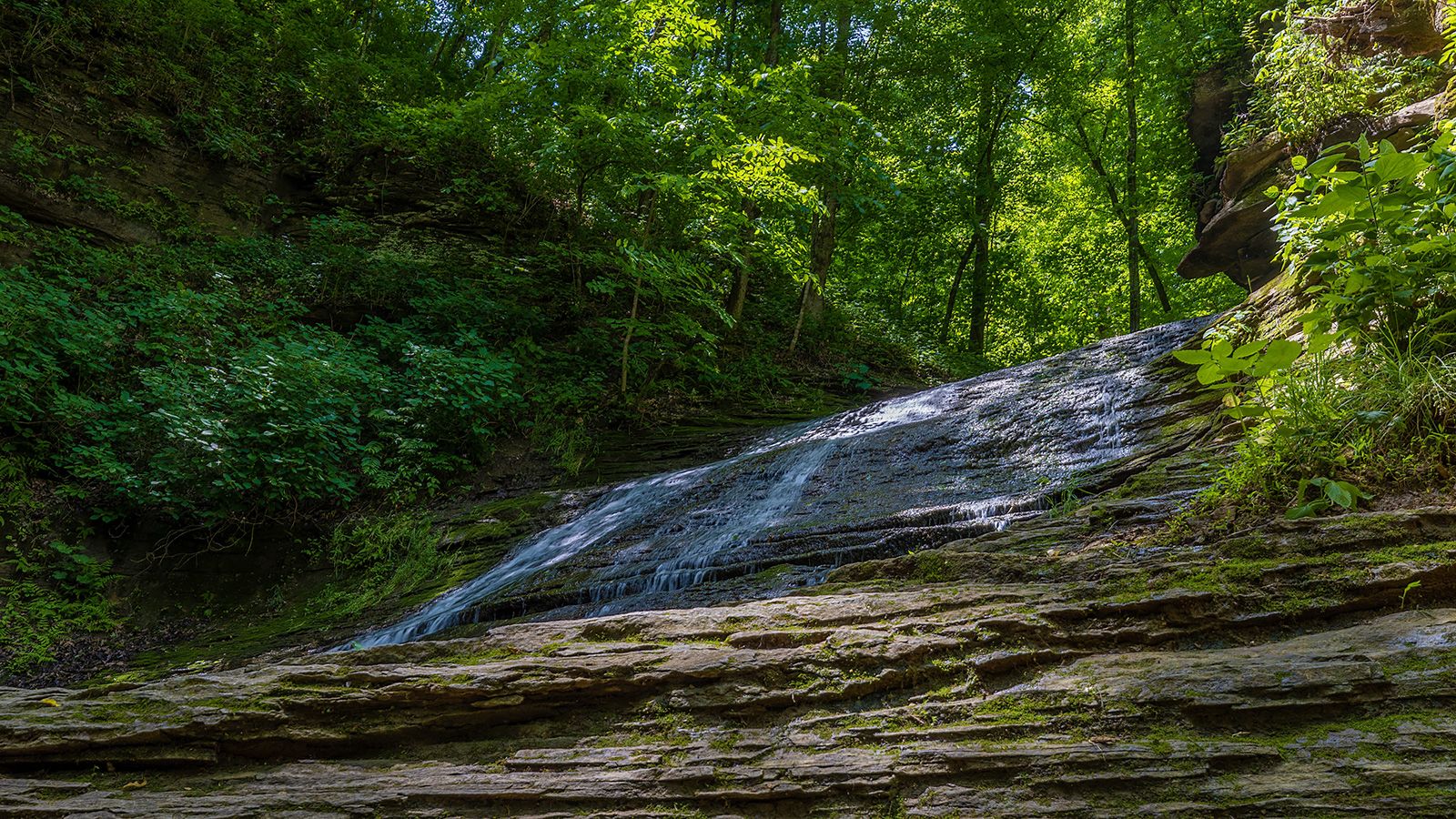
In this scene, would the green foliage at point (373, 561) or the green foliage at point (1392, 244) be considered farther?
the green foliage at point (373, 561)

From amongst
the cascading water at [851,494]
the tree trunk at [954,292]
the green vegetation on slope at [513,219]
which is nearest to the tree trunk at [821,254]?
the green vegetation on slope at [513,219]

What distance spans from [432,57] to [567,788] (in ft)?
62.9

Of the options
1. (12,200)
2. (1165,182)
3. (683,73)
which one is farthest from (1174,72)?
(12,200)

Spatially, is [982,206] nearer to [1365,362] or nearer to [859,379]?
[859,379]

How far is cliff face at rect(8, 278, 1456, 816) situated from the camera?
210cm

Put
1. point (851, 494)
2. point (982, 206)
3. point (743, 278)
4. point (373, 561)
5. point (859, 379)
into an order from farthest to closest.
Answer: point (982, 206)
point (859, 379)
point (743, 278)
point (373, 561)
point (851, 494)

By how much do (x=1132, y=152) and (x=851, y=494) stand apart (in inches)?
551

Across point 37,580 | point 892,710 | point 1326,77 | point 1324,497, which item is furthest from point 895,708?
point 1326,77

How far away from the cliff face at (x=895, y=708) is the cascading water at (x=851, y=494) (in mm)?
1681

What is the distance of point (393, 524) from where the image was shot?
809 centimetres

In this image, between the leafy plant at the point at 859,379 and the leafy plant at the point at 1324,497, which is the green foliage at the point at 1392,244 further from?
the leafy plant at the point at 859,379

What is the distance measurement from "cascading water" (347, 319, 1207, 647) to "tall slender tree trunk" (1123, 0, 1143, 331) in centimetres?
778

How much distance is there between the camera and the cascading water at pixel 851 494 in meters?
5.21

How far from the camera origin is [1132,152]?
16.2m
